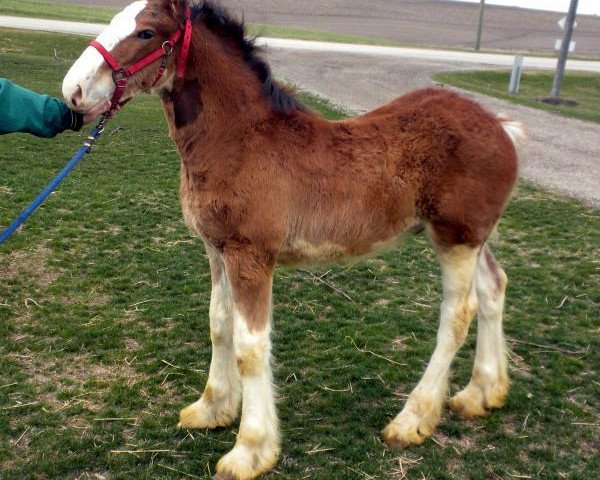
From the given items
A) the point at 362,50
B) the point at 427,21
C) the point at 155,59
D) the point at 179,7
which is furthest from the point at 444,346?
the point at 427,21

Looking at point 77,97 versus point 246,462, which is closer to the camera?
point 77,97

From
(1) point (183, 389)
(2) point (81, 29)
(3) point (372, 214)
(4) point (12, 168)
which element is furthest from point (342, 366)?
(2) point (81, 29)

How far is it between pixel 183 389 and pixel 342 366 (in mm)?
1131

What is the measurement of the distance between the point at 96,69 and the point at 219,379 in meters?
1.94

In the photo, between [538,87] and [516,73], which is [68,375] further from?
[538,87]

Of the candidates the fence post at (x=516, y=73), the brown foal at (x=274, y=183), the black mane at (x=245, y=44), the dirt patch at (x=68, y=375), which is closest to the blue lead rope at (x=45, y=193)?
the brown foal at (x=274, y=183)

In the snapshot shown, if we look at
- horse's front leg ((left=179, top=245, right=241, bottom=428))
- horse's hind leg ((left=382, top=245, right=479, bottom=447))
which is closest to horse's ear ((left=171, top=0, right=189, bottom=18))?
horse's front leg ((left=179, top=245, right=241, bottom=428))

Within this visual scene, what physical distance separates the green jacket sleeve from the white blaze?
0.31 meters

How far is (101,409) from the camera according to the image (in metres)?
3.81

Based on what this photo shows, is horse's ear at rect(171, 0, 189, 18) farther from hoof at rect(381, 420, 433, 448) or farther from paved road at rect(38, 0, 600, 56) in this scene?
paved road at rect(38, 0, 600, 56)

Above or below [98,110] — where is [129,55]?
above

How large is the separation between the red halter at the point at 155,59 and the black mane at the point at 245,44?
161mm

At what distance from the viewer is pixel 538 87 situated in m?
20.5

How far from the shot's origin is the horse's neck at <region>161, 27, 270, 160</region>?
306 centimetres
